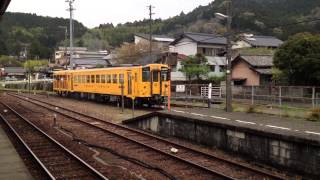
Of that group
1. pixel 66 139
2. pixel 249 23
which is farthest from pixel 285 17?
pixel 66 139

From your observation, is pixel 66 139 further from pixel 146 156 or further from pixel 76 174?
pixel 76 174

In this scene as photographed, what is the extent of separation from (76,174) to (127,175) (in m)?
1.10

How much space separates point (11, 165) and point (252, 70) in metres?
28.2

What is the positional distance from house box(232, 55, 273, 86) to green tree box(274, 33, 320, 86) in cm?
630

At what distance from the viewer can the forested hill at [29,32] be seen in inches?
4963

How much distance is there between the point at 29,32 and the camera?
427 feet

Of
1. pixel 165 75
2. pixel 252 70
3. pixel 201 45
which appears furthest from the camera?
pixel 201 45

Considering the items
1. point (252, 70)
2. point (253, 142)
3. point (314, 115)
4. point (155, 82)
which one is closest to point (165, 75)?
point (155, 82)

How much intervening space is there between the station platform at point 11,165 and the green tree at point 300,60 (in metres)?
19.3

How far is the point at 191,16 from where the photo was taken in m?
111

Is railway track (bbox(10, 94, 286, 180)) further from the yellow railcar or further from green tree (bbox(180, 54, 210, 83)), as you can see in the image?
green tree (bbox(180, 54, 210, 83))

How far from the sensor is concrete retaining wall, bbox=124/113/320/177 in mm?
8820

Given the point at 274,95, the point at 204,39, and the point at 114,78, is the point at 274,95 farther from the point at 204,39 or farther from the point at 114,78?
the point at 204,39

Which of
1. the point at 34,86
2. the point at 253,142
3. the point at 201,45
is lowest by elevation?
the point at 253,142
